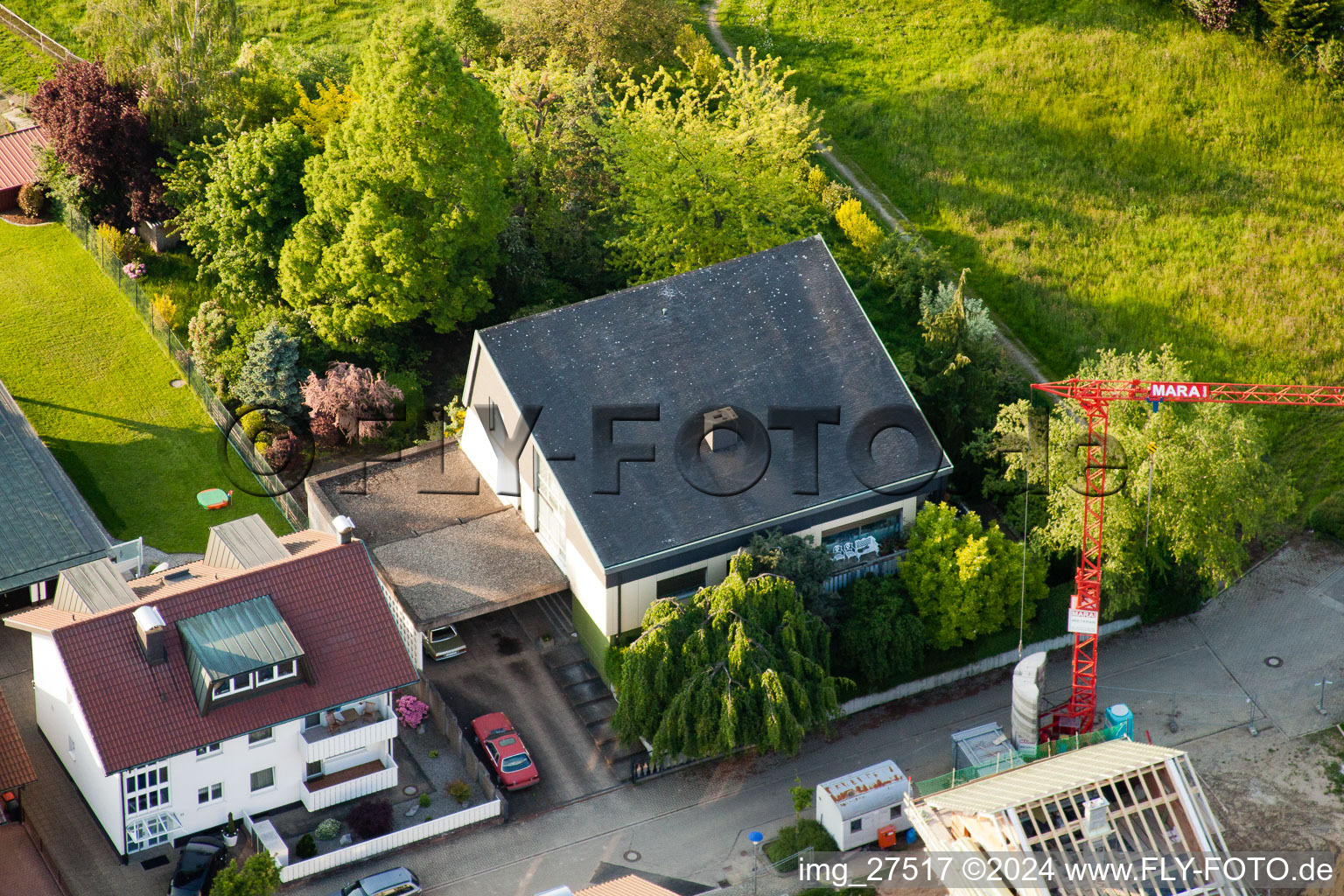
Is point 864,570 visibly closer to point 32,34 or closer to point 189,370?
point 189,370

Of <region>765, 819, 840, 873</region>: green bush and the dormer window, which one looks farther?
<region>765, 819, 840, 873</region>: green bush

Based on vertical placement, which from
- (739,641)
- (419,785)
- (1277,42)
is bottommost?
(419,785)

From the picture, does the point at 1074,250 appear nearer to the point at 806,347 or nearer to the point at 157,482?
the point at 806,347

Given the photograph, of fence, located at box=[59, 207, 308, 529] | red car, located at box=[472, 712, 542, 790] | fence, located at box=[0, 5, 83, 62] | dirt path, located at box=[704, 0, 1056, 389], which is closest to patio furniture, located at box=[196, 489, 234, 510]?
fence, located at box=[59, 207, 308, 529]

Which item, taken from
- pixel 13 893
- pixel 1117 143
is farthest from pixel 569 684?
pixel 1117 143

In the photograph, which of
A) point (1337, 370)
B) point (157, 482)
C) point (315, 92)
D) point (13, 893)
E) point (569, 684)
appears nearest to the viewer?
point (13, 893)

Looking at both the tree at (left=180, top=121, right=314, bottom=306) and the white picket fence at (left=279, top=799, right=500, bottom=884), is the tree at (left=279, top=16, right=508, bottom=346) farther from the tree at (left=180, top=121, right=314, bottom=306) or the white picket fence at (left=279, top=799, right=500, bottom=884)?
the white picket fence at (left=279, top=799, right=500, bottom=884)

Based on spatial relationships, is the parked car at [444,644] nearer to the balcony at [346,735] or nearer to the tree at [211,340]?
the balcony at [346,735]
